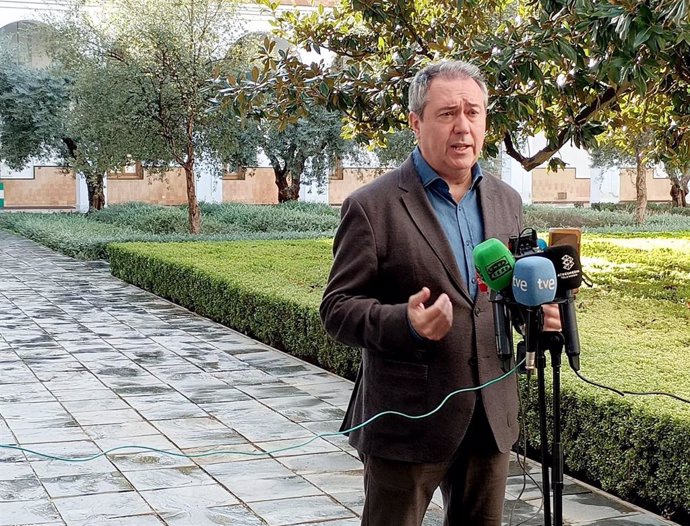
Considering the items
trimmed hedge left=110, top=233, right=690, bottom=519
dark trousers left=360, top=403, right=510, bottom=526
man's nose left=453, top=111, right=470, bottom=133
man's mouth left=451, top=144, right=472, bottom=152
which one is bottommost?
trimmed hedge left=110, top=233, right=690, bottom=519

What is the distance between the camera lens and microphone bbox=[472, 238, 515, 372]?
2209 millimetres

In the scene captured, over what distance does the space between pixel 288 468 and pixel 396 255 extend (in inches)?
114

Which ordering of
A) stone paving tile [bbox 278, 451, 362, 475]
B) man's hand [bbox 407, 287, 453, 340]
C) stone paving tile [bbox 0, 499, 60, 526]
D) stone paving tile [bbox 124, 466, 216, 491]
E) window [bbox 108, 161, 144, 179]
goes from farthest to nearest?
1. window [bbox 108, 161, 144, 179]
2. stone paving tile [bbox 278, 451, 362, 475]
3. stone paving tile [bbox 124, 466, 216, 491]
4. stone paving tile [bbox 0, 499, 60, 526]
5. man's hand [bbox 407, 287, 453, 340]

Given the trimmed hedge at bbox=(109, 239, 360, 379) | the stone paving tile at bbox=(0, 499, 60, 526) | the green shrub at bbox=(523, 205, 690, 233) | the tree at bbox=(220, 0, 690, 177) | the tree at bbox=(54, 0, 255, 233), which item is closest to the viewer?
the stone paving tile at bbox=(0, 499, 60, 526)

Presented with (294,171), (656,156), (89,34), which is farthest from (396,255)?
(294,171)

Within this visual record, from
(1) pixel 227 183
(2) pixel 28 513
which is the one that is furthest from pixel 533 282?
(1) pixel 227 183

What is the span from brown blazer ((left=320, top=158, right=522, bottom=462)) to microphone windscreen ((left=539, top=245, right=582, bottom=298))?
23cm

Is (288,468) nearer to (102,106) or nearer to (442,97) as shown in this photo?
(442,97)

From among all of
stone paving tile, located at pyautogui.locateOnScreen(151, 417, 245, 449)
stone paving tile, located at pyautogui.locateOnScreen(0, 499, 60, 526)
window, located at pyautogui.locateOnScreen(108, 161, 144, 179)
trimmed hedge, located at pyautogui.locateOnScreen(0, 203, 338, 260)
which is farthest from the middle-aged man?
window, located at pyautogui.locateOnScreen(108, 161, 144, 179)

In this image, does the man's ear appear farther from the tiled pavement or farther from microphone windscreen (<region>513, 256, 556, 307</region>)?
the tiled pavement

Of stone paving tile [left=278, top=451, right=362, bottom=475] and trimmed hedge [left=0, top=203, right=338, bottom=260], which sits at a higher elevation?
trimmed hedge [left=0, top=203, right=338, bottom=260]

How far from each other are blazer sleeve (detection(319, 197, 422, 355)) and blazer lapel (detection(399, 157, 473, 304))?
12 centimetres

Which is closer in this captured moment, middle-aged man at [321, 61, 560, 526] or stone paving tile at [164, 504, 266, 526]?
middle-aged man at [321, 61, 560, 526]

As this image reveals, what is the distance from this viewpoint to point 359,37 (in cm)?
983
